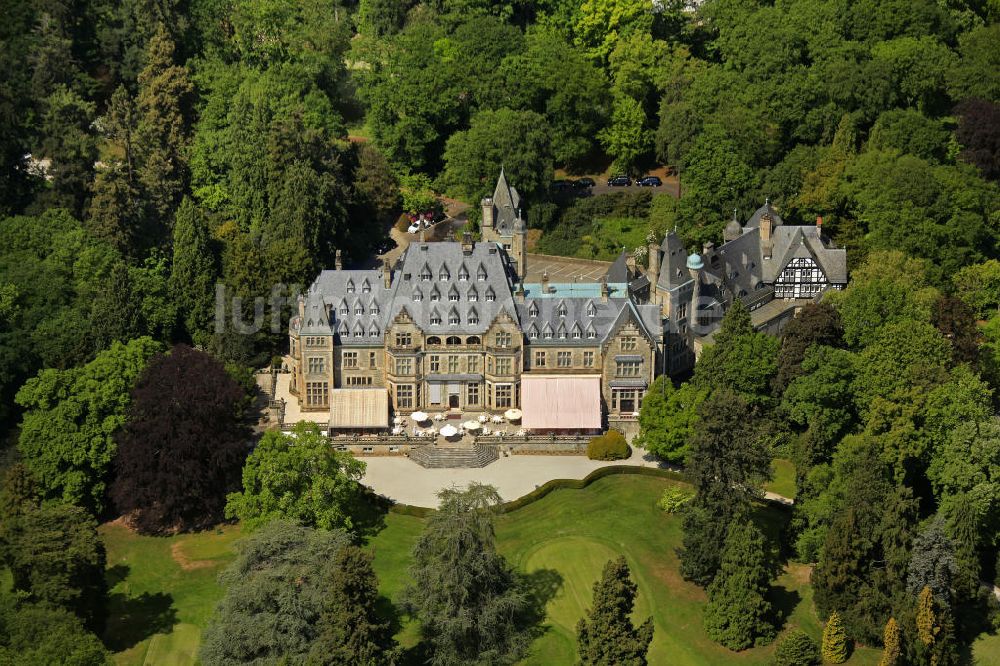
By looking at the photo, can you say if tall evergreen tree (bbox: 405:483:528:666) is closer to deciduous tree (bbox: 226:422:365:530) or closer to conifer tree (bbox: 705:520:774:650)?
deciduous tree (bbox: 226:422:365:530)

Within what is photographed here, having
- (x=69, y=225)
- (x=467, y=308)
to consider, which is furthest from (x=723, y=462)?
(x=69, y=225)

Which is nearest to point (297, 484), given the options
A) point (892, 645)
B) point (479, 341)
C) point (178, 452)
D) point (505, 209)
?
point (178, 452)

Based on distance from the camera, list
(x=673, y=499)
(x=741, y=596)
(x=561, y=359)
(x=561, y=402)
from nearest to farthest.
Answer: (x=741, y=596) → (x=673, y=499) → (x=561, y=402) → (x=561, y=359)

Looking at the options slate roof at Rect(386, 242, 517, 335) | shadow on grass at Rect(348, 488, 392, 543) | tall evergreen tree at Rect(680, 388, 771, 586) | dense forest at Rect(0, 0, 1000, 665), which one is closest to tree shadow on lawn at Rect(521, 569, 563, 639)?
dense forest at Rect(0, 0, 1000, 665)

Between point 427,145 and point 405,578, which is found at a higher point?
point 427,145

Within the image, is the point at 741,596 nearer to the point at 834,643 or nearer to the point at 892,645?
the point at 834,643

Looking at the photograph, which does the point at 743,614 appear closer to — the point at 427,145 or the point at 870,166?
the point at 870,166
